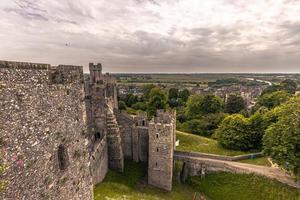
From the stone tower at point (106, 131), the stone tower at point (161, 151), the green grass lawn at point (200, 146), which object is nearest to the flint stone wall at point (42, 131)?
the stone tower at point (106, 131)

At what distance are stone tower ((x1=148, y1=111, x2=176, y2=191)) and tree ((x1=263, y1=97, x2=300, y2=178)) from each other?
35.5 feet

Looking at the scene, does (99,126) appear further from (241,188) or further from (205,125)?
(205,125)

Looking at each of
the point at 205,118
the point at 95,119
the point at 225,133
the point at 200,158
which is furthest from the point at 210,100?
the point at 95,119

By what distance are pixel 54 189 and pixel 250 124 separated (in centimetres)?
3014

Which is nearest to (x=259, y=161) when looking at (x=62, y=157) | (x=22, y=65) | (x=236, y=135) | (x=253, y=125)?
(x=236, y=135)

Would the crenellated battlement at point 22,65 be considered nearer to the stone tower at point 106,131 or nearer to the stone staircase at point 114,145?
the stone tower at point 106,131

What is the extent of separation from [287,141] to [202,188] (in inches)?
404

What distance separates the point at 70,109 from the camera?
337 inches

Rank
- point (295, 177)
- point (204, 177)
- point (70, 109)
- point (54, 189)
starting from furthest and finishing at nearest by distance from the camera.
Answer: point (204, 177) → point (295, 177) → point (70, 109) → point (54, 189)

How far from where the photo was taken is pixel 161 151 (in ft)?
76.7

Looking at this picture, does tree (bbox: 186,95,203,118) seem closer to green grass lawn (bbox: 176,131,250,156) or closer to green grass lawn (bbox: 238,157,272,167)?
green grass lawn (bbox: 176,131,250,156)

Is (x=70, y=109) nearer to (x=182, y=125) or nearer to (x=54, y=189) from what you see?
(x=54, y=189)

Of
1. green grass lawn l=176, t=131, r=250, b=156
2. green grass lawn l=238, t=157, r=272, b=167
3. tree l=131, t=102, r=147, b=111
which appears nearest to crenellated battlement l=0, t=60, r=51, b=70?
green grass lawn l=238, t=157, r=272, b=167

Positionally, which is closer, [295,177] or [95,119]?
[295,177]
